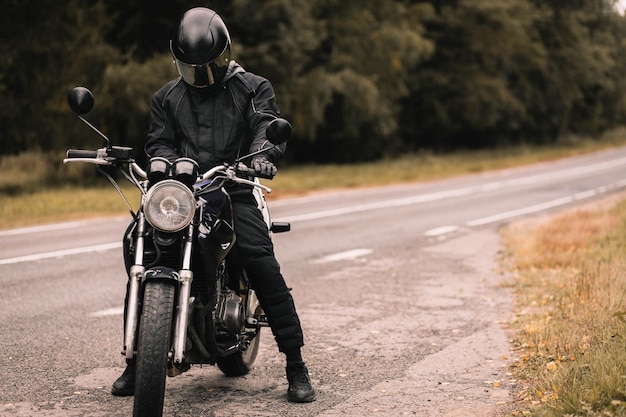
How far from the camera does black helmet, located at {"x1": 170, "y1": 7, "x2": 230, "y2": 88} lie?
4.72m

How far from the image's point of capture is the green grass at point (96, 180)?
665 inches

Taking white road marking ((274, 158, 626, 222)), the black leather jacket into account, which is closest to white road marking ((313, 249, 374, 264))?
white road marking ((274, 158, 626, 222))

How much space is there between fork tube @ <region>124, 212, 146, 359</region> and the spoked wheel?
1.18 meters

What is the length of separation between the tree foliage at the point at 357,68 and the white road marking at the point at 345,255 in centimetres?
1192

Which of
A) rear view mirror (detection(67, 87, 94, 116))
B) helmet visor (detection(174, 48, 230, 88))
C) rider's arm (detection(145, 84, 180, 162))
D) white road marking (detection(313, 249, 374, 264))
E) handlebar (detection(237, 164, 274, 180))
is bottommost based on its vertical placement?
white road marking (detection(313, 249, 374, 264))

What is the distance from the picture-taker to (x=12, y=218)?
1562cm

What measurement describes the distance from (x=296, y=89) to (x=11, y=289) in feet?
69.4

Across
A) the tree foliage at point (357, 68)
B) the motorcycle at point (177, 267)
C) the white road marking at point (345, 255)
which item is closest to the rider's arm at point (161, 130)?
the motorcycle at point (177, 267)

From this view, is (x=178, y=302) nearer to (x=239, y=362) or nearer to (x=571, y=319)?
(x=239, y=362)

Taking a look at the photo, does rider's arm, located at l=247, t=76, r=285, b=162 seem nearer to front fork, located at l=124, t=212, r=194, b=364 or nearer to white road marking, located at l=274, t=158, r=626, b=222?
front fork, located at l=124, t=212, r=194, b=364

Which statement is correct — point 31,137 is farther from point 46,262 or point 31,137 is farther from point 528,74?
point 528,74

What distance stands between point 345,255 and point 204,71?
6651mm

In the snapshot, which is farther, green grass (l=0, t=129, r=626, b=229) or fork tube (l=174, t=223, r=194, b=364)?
green grass (l=0, t=129, r=626, b=229)

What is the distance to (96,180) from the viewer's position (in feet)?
81.8
